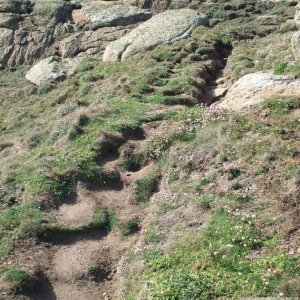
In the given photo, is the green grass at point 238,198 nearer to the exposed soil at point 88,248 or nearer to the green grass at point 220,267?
the green grass at point 220,267

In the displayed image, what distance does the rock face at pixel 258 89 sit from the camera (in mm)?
20062

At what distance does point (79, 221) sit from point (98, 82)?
52.3 feet

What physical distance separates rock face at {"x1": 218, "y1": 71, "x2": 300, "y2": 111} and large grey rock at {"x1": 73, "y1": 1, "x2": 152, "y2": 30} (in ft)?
76.2

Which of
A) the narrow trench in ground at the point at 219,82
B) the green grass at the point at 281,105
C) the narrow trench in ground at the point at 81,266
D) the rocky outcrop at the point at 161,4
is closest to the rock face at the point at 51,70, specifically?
the narrow trench in ground at the point at 219,82

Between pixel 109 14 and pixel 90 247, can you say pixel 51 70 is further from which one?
pixel 90 247

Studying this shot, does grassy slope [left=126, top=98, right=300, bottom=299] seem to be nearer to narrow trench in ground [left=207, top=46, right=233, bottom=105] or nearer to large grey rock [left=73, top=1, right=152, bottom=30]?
narrow trench in ground [left=207, top=46, right=233, bottom=105]

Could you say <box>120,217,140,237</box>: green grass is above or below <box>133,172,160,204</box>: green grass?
below

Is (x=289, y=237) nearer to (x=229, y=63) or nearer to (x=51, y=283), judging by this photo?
(x=51, y=283)

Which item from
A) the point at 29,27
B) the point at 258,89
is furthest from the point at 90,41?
the point at 258,89

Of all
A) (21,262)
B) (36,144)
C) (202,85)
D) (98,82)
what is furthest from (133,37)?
(21,262)

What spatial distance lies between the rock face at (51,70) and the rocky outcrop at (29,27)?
331 cm

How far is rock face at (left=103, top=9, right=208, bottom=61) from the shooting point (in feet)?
115

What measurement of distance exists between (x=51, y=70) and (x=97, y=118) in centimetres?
1707

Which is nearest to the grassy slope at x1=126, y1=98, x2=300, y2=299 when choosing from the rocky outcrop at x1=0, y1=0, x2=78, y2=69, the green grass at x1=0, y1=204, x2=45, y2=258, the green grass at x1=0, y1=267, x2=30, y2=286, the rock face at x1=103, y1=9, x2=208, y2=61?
the green grass at x1=0, y1=267, x2=30, y2=286
